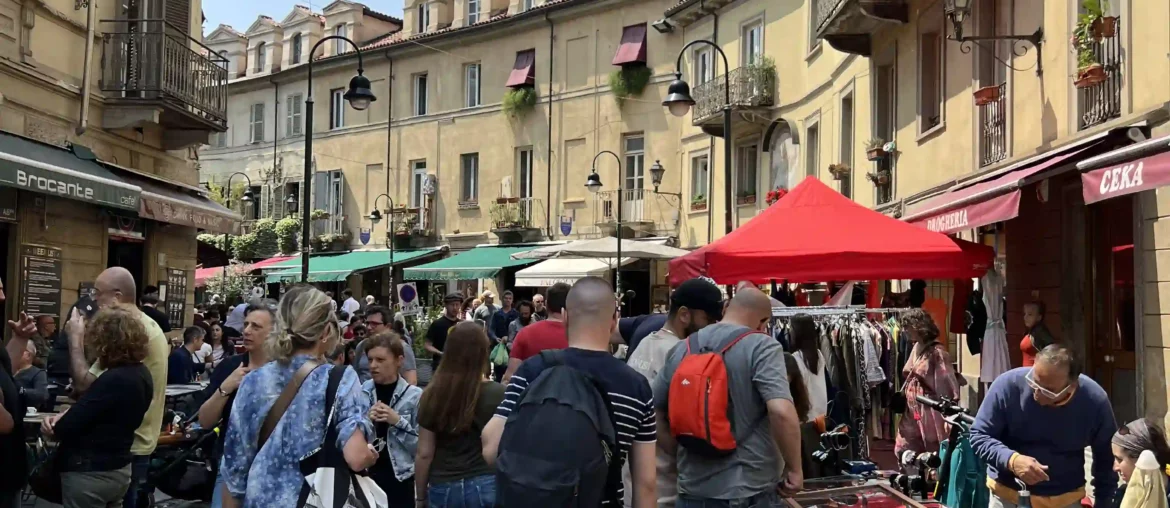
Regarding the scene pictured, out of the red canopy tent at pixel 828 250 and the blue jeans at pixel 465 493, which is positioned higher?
the red canopy tent at pixel 828 250

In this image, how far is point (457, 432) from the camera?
5020mm

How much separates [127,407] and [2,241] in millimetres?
8609

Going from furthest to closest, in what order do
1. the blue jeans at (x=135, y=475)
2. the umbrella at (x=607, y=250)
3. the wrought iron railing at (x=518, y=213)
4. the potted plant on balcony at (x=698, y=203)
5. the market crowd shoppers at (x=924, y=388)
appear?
the wrought iron railing at (x=518, y=213)
the potted plant on balcony at (x=698, y=203)
the umbrella at (x=607, y=250)
the market crowd shoppers at (x=924, y=388)
the blue jeans at (x=135, y=475)

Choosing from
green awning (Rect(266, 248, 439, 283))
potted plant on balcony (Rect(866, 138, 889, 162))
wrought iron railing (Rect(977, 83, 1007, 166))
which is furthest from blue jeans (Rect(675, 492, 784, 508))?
green awning (Rect(266, 248, 439, 283))

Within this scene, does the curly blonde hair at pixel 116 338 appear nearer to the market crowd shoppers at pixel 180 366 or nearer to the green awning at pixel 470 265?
the market crowd shoppers at pixel 180 366

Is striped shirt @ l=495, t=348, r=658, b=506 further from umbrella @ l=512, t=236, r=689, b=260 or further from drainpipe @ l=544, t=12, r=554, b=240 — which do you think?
drainpipe @ l=544, t=12, r=554, b=240

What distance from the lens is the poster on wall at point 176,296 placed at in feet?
55.7

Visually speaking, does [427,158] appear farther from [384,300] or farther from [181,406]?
[181,406]

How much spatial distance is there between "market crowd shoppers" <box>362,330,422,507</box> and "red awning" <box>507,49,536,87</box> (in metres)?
26.4

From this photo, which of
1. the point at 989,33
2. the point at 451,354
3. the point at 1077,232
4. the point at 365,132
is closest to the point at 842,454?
the point at 451,354

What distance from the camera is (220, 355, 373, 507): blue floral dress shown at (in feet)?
14.0

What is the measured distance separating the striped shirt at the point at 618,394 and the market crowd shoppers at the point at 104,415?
2459mm

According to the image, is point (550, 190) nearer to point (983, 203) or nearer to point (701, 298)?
point (983, 203)

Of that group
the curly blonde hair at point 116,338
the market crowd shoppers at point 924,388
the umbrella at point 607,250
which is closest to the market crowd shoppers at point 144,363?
the curly blonde hair at point 116,338
